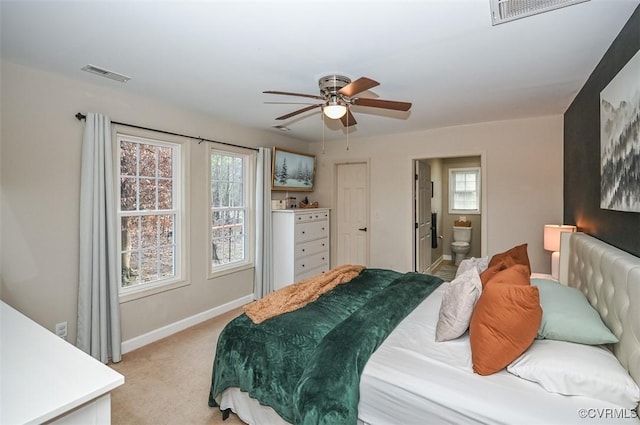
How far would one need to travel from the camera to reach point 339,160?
17.2 ft

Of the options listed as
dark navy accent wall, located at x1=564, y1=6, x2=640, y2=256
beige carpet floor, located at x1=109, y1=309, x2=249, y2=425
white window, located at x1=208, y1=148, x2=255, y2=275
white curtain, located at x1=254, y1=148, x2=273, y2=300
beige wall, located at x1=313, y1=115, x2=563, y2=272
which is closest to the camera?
dark navy accent wall, located at x1=564, y1=6, x2=640, y2=256

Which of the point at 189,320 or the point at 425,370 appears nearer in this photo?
the point at 425,370

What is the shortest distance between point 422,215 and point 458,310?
334 centimetres

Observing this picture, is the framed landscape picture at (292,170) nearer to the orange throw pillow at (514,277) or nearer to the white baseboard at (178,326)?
the white baseboard at (178,326)

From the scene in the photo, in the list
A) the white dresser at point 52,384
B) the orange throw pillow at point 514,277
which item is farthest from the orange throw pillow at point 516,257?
the white dresser at point 52,384

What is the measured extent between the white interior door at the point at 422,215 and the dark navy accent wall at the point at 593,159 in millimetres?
1754

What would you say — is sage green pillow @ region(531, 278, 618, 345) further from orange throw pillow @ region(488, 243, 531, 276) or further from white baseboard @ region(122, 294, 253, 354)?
white baseboard @ region(122, 294, 253, 354)

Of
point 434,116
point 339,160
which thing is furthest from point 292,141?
point 434,116

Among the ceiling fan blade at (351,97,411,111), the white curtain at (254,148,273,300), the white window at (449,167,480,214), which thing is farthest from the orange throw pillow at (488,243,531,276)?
the white window at (449,167,480,214)

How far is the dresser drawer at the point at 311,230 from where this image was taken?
4.53 meters

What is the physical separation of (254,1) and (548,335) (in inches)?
88.5

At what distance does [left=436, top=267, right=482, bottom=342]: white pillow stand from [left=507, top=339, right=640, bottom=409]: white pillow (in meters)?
0.32

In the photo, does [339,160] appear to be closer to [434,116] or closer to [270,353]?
[434,116]

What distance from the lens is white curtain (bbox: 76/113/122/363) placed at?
2.64 metres
